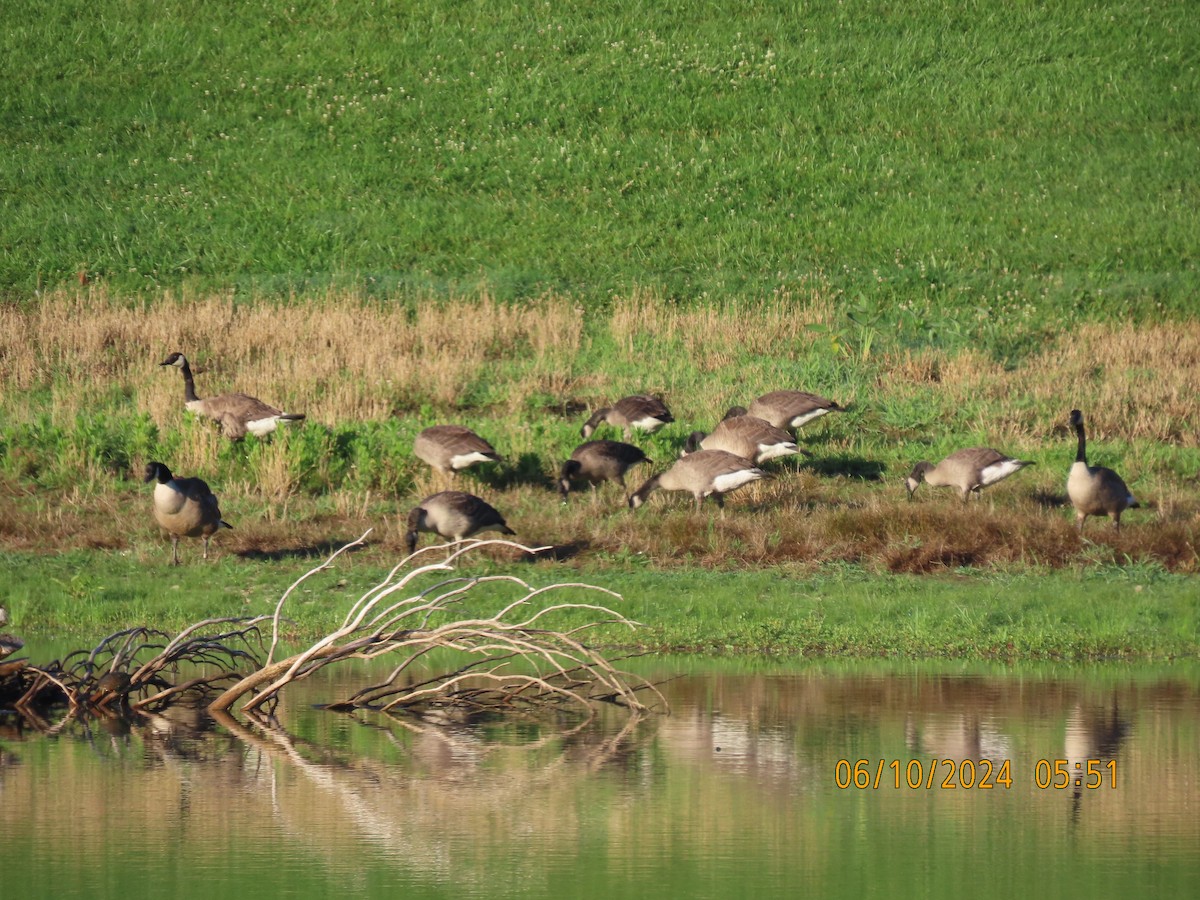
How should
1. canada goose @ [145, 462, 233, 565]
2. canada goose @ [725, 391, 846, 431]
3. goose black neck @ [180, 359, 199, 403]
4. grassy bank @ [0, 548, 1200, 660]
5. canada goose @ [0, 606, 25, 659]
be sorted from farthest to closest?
1. goose black neck @ [180, 359, 199, 403]
2. canada goose @ [725, 391, 846, 431]
3. canada goose @ [145, 462, 233, 565]
4. grassy bank @ [0, 548, 1200, 660]
5. canada goose @ [0, 606, 25, 659]

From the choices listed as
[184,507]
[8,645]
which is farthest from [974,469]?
[8,645]

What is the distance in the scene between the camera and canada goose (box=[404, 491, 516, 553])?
16297 millimetres

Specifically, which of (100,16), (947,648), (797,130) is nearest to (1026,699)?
(947,648)

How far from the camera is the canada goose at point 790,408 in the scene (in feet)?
66.1

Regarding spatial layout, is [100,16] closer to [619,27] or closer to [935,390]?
[619,27]

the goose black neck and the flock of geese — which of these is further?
the goose black neck

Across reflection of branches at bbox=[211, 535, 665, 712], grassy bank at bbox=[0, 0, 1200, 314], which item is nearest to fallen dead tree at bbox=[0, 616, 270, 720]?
reflection of branches at bbox=[211, 535, 665, 712]

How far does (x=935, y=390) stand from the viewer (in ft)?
75.7

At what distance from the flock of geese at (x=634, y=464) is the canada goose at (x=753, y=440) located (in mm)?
11

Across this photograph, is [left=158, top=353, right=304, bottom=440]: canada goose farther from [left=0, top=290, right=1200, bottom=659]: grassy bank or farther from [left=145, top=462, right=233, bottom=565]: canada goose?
[left=145, top=462, right=233, bottom=565]: canada goose

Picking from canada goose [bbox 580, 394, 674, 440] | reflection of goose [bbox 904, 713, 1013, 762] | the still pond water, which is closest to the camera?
the still pond water

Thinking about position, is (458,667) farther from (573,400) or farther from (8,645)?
(573,400)

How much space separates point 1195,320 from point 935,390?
811 centimetres
